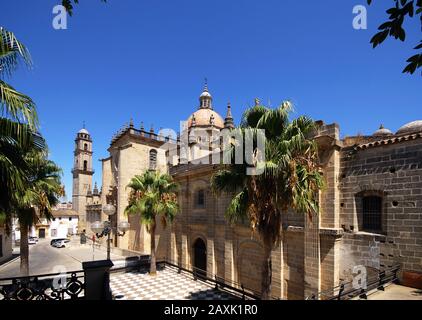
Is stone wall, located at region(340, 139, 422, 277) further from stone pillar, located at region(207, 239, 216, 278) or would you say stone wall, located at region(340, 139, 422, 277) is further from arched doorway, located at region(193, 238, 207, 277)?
arched doorway, located at region(193, 238, 207, 277)

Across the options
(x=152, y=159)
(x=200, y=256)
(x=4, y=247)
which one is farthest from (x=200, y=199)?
(x=4, y=247)

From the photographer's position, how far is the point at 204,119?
41281mm

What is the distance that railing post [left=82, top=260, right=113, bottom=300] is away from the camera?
569 centimetres

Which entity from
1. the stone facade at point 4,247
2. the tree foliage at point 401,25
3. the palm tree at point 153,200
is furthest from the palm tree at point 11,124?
the stone facade at point 4,247

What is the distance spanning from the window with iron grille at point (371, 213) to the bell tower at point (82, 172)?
56.0 meters

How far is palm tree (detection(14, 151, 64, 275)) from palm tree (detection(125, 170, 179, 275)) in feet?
15.1

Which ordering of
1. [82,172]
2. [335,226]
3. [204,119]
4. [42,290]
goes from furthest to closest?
[82,172] < [204,119] < [335,226] < [42,290]

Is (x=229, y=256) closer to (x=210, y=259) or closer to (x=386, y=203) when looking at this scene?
(x=210, y=259)

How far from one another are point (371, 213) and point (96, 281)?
1015 centimetres

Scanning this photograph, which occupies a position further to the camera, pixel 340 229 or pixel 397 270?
pixel 340 229
